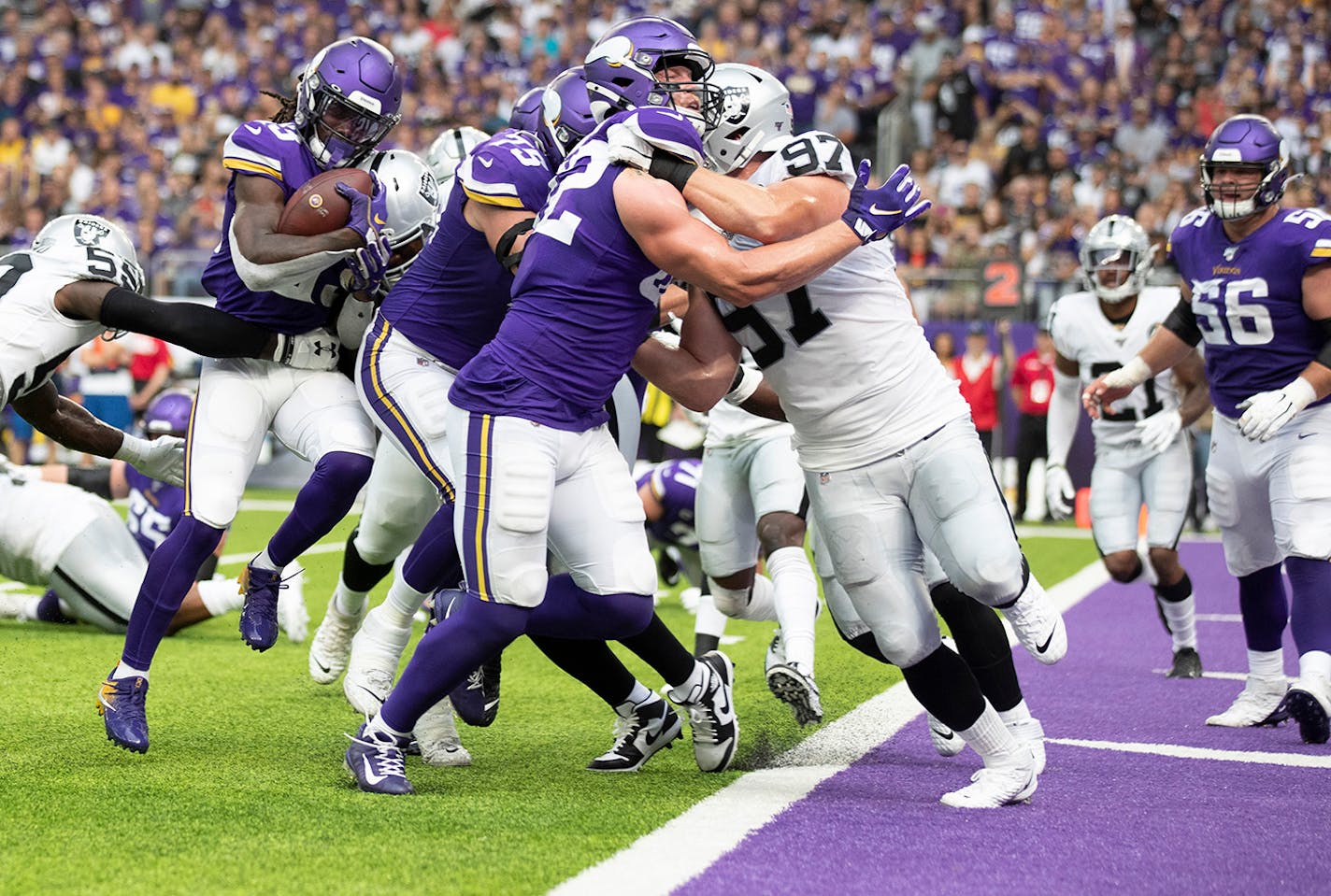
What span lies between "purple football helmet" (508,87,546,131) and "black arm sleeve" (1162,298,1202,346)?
2299 millimetres

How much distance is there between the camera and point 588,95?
13.6ft

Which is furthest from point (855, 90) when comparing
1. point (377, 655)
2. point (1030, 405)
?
point (377, 655)

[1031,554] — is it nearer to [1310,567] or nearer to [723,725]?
[1310,567]

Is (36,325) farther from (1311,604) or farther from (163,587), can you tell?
(1311,604)

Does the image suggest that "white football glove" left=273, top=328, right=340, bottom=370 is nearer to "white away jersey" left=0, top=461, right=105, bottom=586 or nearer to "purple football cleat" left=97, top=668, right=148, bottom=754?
"purple football cleat" left=97, top=668, right=148, bottom=754

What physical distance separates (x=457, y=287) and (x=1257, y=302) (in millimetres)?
2601

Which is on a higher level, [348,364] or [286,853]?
[348,364]

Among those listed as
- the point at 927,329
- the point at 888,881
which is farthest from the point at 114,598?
the point at 927,329

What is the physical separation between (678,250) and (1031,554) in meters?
7.43

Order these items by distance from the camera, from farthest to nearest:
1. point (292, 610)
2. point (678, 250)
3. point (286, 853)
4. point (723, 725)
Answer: point (292, 610), point (723, 725), point (678, 250), point (286, 853)

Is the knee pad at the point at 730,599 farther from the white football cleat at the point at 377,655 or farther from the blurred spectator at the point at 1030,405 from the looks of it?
the blurred spectator at the point at 1030,405

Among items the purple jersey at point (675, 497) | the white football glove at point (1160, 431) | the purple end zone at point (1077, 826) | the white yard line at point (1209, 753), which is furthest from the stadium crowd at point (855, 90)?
the purple end zone at point (1077, 826)

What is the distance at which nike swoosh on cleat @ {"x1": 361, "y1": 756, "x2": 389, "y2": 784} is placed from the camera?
3.91 m

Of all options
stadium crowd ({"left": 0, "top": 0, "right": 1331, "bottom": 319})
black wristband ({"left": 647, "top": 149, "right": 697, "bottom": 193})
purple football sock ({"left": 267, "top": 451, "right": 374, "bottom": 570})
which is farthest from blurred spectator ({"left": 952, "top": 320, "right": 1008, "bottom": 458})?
black wristband ({"left": 647, "top": 149, "right": 697, "bottom": 193})
